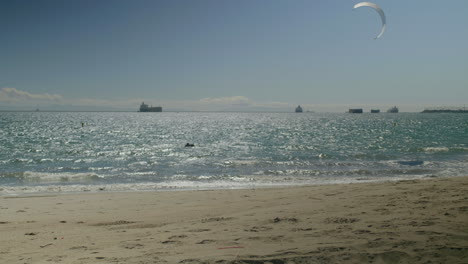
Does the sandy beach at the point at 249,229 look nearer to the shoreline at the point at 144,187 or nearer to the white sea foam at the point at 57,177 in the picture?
the shoreline at the point at 144,187

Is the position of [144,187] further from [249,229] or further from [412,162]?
[412,162]

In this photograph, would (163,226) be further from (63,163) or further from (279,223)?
(63,163)

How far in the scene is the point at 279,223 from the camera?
8.38 metres

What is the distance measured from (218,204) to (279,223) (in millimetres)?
4059

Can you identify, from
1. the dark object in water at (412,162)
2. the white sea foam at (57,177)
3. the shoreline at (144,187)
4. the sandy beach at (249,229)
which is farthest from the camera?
the dark object in water at (412,162)

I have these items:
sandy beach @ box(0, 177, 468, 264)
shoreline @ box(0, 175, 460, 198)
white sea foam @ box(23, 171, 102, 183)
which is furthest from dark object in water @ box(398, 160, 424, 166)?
white sea foam @ box(23, 171, 102, 183)

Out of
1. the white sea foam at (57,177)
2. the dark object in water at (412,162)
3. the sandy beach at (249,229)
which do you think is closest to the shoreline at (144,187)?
the white sea foam at (57,177)

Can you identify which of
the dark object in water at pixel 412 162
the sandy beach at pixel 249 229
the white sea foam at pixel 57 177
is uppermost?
the sandy beach at pixel 249 229

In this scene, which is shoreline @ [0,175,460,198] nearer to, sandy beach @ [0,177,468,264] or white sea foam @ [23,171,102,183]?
white sea foam @ [23,171,102,183]

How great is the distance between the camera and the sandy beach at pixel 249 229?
6086 millimetres

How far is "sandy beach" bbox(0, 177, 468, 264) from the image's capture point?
240 inches

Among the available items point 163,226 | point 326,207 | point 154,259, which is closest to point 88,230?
point 163,226

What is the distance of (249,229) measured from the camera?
795 cm

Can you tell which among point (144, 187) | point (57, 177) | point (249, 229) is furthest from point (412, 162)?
point (57, 177)
